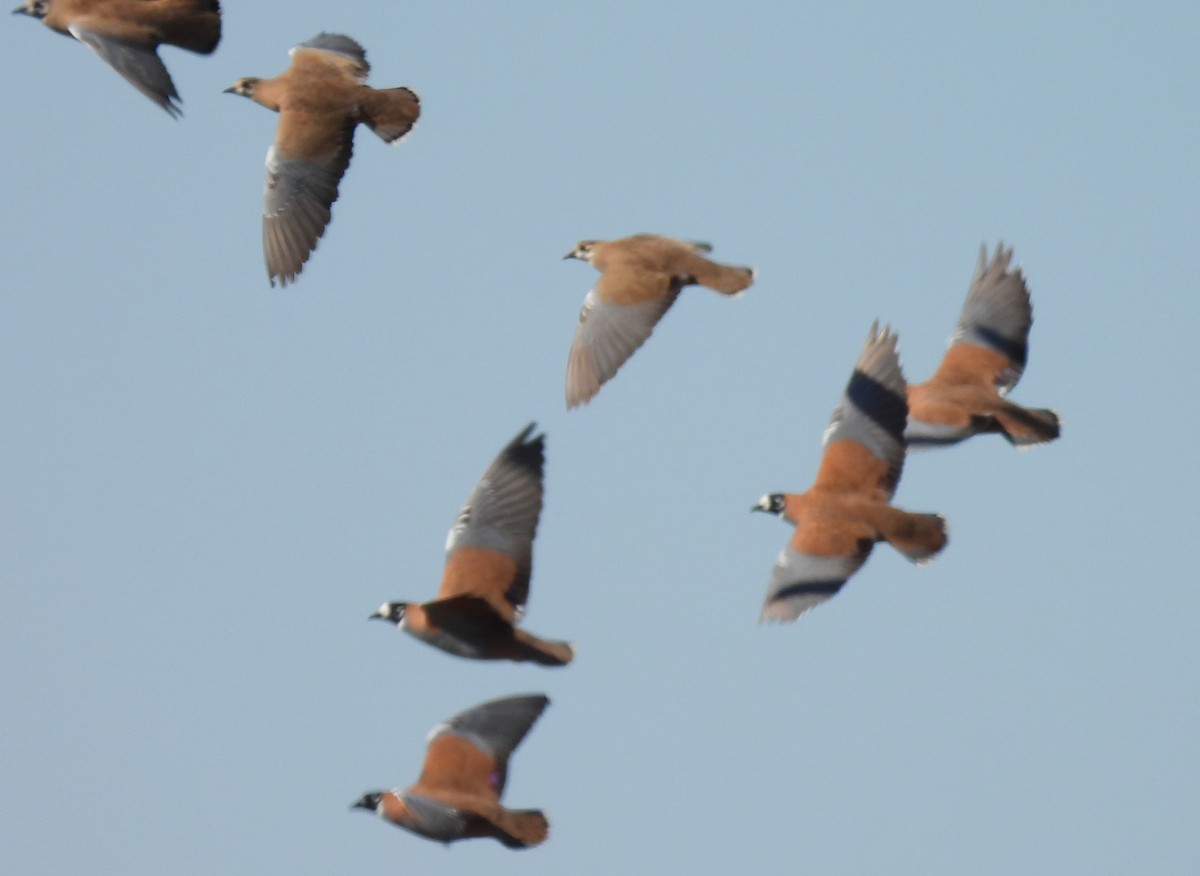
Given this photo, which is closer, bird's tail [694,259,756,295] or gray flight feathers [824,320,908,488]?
A: gray flight feathers [824,320,908,488]

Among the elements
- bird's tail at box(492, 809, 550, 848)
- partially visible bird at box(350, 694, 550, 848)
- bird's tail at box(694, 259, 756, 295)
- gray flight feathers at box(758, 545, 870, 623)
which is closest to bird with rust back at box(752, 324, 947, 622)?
gray flight feathers at box(758, 545, 870, 623)

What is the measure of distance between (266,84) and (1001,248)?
7.66 m

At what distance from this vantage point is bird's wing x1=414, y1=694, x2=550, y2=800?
19.5 meters

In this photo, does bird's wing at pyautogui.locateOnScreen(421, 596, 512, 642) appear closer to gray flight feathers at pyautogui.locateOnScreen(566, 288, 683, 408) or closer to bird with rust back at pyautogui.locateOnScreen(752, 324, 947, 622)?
bird with rust back at pyautogui.locateOnScreen(752, 324, 947, 622)

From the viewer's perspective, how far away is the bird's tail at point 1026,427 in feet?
74.7

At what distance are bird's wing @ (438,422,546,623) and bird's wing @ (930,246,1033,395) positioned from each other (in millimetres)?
5096

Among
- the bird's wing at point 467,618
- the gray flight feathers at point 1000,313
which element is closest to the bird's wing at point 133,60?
the bird's wing at point 467,618

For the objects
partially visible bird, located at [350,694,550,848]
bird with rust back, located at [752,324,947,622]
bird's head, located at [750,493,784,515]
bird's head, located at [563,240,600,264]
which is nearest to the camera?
partially visible bird, located at [350,694,550,848]

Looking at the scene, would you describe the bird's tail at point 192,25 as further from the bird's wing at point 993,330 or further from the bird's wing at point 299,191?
the bird's wing at point 993,330

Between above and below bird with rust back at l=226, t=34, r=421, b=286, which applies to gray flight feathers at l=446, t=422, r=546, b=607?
below

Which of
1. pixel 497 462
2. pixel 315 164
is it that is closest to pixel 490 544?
pixel 497 462

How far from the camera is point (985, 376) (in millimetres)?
23344

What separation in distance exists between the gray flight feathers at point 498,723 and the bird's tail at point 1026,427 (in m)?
5.66

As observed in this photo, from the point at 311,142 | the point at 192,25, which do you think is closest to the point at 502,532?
the point at 311,142
